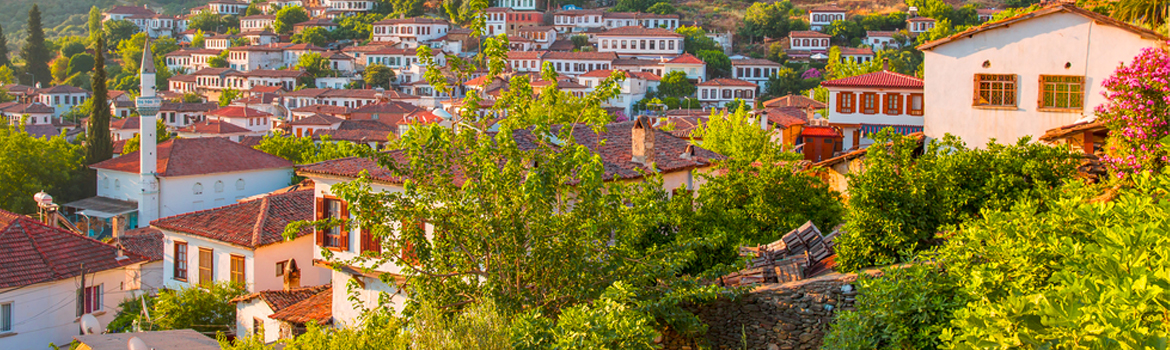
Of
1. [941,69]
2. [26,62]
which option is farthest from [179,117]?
[941,69]

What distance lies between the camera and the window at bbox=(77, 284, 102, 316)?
68.7ft

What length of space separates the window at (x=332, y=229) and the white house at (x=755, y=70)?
74.2m

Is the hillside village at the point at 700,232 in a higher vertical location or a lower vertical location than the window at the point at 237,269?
higher

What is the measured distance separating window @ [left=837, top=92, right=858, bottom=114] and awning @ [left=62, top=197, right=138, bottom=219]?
1324 inches

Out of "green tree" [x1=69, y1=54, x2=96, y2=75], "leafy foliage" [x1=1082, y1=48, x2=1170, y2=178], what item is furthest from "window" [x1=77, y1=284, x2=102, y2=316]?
"green tree" [x1=69, y1=54, x2=96, y2=75]

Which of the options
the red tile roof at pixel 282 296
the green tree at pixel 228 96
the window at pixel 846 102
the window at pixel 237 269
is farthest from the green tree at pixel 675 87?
the red tile roof at pixel 282 296

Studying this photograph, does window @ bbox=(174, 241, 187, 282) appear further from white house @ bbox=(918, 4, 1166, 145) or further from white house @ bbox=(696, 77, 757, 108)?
white house @ bbox=(696, 77, 757, 108)

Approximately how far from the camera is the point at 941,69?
54.5 feet

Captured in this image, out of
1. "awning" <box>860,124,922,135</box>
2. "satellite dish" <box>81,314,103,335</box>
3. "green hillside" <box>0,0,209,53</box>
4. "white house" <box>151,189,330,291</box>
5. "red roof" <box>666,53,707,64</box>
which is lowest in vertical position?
"satellite dish" <box>81,314,103,335</box>

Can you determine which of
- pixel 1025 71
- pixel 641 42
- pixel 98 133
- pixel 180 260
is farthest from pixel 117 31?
pixel 1025 71

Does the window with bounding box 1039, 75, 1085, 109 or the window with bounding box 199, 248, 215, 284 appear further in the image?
the window with bounding box 199, 248, 215, 284

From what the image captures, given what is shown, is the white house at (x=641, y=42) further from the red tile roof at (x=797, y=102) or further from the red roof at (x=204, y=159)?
the red roof at (x=204, y=159)

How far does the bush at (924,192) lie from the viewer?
1112 cm

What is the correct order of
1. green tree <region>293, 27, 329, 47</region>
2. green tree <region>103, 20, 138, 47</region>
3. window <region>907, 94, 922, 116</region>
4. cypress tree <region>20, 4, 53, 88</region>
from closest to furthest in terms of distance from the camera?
window <region>907, 94, 922, 116</region>, green tree <region>293, 27, 329, 47</region>, cypress tree <region>20, 4, 53, 88</region>, green tree <region>103, 20, 138, 47</region>
